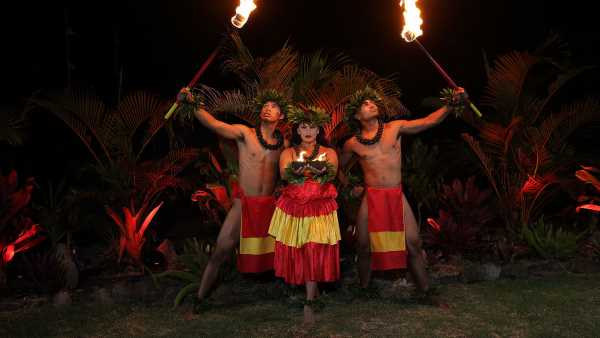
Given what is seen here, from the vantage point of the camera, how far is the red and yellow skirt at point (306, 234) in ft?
12.3

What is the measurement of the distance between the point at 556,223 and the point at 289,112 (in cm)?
432

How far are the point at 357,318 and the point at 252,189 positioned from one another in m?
1.19

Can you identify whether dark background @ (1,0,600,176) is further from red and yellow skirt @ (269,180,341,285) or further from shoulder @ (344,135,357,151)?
red and yellow skirt @ (269,180,341,285)

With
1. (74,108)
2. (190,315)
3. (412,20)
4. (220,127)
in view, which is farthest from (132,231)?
(412,20)

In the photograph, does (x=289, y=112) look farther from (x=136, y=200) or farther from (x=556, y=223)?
(x=556, y=223)

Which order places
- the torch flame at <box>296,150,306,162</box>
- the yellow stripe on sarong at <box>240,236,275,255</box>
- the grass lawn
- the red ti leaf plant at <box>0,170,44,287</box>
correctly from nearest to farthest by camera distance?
the grass lawn < the torch flame at <box>296,150,306,162</box> < the yellow stripe on sarong at <box>240,236,275,255</box> < the red ti leaf plant at <box>0,170,44,287</box>

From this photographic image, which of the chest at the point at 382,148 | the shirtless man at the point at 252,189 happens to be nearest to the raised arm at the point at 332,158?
the chest at the point at 382,148

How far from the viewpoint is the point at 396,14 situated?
7.93 m

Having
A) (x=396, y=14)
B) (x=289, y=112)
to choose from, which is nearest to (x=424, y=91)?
(x=396, y=14)

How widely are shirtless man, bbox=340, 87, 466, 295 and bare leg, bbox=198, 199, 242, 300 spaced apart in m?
0.94

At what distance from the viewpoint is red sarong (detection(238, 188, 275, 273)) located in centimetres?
407

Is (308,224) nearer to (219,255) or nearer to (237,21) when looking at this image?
(219,255)

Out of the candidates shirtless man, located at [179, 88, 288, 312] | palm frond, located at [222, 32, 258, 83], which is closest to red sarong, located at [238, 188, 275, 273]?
shirtless man, located at [179, 88, 288, 312]

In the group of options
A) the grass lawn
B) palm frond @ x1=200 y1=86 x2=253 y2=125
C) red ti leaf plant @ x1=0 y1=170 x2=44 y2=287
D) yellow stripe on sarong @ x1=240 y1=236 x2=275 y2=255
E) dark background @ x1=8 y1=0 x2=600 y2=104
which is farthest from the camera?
dark background @ x1=8 y1=0 x2=600 y2=104
